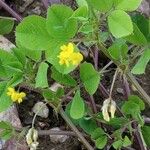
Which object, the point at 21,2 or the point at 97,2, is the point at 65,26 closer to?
the point at 97,2

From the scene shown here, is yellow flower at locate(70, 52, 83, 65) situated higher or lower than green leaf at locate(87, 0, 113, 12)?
lower

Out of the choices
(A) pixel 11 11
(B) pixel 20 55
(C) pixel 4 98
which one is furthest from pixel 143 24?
(A) pixel 11 11

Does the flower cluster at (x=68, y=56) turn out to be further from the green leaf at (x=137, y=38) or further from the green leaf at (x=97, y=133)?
the green leaf at (x=97, y=133)

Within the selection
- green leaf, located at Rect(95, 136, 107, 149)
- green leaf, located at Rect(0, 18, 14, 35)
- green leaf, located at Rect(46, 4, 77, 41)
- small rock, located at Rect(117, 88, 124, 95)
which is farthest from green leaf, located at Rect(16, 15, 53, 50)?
small rock, located at Rect(117, 88, 124, 95)

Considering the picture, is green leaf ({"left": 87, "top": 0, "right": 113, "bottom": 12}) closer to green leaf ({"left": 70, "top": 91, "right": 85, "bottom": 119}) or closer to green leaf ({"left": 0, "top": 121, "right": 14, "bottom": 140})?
green leaf ({"left": 70, "top": 91, "right": 85, "bottom": 119})

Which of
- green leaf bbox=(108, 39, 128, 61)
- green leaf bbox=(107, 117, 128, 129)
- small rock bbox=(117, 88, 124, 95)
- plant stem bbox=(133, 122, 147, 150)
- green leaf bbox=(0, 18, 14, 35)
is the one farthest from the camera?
small rock bbox=(117, 88, 124, 95)

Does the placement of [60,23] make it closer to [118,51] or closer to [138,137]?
[118,51]

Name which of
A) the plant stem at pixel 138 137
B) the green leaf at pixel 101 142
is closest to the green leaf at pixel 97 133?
the green leaf at pixel 101 142
